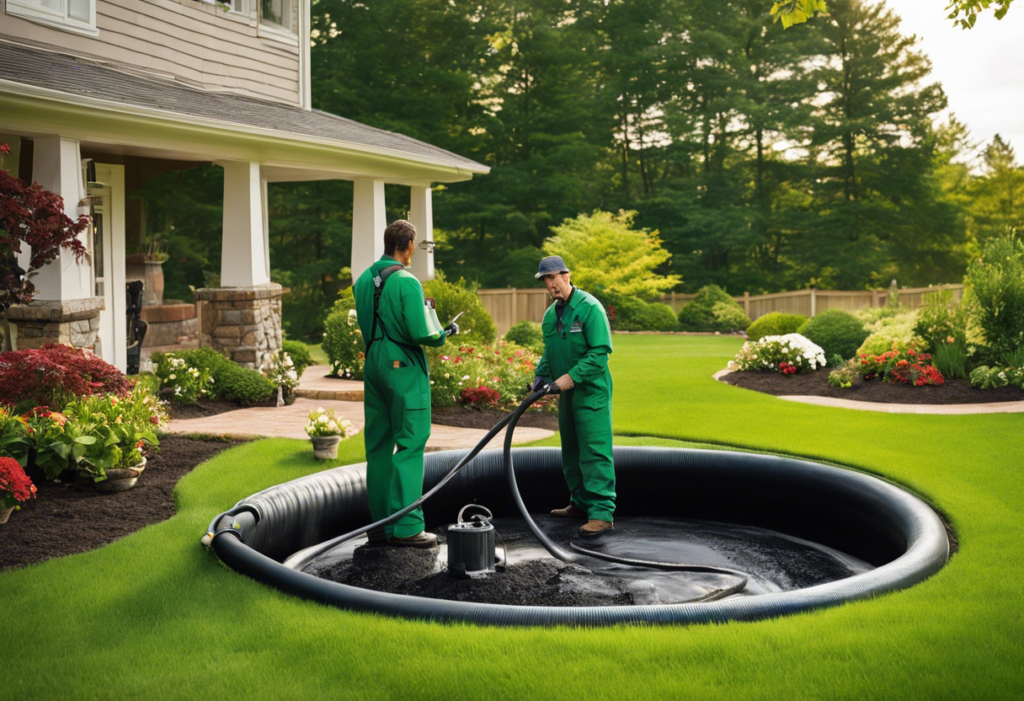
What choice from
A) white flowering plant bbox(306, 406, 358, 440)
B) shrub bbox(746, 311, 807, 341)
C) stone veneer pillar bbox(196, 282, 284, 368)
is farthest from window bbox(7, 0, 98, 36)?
shrub bbox(746, 311, 807, 341)

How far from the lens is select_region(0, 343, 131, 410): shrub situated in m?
7.23

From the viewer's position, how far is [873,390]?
12742 millimetres

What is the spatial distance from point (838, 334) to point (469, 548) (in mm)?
11547

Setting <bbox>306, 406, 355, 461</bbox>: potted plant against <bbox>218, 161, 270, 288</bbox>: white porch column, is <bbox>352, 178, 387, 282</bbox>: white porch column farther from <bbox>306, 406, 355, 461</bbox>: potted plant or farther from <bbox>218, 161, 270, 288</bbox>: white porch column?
<bbox>306, 406, 355, 461</bbox>: potted plant

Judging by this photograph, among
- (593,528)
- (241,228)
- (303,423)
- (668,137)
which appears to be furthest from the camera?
(668,137)

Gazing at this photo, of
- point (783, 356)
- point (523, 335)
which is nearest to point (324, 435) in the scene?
point (783, 356)

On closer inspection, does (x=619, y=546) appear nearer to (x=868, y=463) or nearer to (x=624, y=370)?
(x=868, y=463)

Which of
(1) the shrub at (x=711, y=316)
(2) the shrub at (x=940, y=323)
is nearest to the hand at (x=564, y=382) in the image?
(2) the shrub at (x=940, y=323)

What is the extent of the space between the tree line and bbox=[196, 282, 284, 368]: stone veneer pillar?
19.3m

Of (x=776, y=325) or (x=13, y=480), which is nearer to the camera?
(x=13, y=480)

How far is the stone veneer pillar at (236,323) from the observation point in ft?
39.7

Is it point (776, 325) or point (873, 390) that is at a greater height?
point (776, 325)

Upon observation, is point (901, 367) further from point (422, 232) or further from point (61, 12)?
point (61, 12)

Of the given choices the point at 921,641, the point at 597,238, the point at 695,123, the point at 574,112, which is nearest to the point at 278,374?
the point at 921,641
